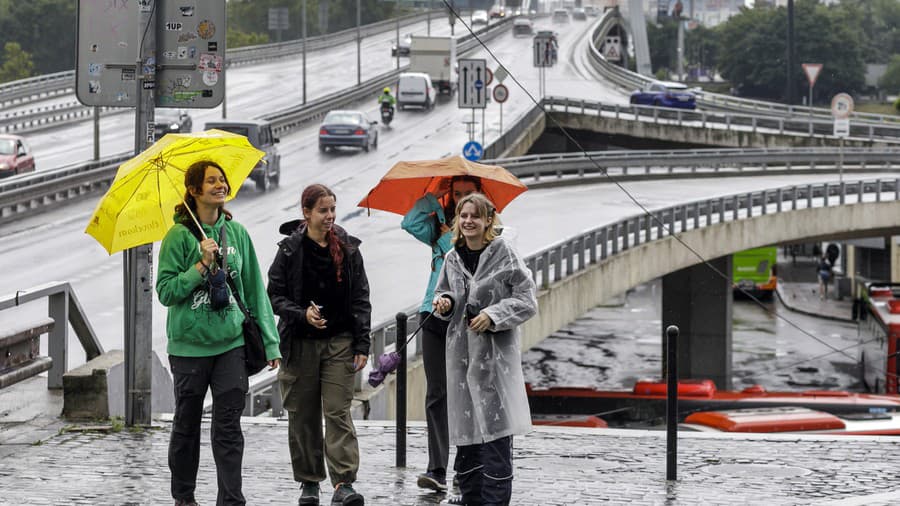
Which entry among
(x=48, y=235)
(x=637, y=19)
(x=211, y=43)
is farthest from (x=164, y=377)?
(x=637, y=19)

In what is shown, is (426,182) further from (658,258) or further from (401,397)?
(658,258)

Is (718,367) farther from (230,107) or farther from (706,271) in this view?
(230,107)

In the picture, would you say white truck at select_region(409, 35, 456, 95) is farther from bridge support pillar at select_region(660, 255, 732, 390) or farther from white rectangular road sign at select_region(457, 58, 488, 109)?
bridge support pillar at select_region(660, 255, 732, 390)

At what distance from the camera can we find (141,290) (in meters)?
10.3

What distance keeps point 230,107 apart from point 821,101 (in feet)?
330

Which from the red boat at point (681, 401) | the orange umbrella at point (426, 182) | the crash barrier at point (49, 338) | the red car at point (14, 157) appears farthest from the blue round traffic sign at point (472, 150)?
the orange umbrella at point (426, 182)

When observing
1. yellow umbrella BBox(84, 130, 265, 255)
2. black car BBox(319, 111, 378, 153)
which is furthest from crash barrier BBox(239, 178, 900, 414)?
black car BBox(319, 111, 378, 153)

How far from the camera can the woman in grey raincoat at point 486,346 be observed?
24.6 feet

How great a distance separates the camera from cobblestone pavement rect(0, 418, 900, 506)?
Answer: 28.5ft

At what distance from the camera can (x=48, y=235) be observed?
31125 millimetres

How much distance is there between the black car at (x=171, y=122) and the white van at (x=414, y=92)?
15107 mm

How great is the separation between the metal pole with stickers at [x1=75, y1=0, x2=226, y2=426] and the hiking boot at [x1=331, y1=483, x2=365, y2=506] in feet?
8.95

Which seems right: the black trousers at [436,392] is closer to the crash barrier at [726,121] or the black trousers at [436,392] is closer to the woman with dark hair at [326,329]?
the woman with dark hair at [326,329]

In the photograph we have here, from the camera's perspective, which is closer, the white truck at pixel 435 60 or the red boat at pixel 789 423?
the red boat at pixel 789 423
